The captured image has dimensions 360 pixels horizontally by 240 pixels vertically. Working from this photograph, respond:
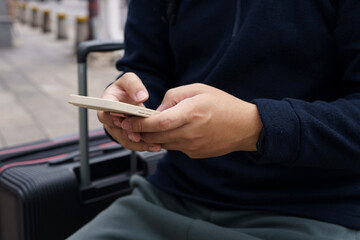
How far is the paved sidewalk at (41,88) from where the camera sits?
4105mm

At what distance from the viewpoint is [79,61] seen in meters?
1.48

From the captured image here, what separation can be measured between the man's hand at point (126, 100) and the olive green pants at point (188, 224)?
0.68 feet

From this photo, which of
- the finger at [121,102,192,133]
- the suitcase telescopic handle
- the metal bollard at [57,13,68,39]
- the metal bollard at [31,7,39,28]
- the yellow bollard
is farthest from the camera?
the yellow bollard

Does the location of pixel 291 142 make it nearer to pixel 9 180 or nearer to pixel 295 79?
pixel 295 79

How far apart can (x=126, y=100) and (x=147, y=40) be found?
267 millimetres

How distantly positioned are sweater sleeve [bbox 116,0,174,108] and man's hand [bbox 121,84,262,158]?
1.21 feet

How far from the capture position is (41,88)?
18.7ft

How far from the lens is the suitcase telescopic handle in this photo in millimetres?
1479

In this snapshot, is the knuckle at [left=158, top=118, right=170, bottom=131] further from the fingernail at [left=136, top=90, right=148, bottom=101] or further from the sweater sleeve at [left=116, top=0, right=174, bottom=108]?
the sweater sleeve at [left=116, top=0, right=174, bottom=108]

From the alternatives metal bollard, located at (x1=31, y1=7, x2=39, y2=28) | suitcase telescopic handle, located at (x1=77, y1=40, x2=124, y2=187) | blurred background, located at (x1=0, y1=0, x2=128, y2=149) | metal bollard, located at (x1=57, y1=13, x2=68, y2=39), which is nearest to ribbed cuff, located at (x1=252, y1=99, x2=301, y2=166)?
suitcase telescopic handle, located at (x1=77, y1=40, x2=124, y2=187)

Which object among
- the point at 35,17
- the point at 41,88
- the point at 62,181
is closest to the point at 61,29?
the point at 35,17

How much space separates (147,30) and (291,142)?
1.84ft

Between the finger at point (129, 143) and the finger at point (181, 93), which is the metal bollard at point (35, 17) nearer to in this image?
the finger at point (129, 143)

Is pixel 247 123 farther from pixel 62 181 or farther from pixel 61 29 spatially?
pixel 61 29
